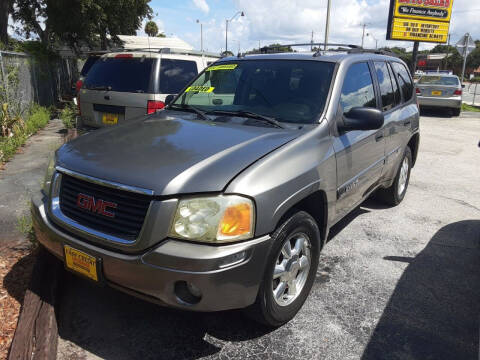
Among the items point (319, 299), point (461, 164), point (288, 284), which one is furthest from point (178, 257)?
point (461, 164)

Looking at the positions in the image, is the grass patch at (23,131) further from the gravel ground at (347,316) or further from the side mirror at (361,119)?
the side mirror at (361,119)

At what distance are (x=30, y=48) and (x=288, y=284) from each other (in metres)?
14.3

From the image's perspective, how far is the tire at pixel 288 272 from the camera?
2.43m

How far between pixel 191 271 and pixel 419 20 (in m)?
20.1

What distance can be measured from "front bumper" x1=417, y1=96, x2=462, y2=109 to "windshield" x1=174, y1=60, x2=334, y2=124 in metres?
13.8

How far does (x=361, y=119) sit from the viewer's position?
3160 millimetres

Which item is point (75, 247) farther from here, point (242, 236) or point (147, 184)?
point (242, 236)

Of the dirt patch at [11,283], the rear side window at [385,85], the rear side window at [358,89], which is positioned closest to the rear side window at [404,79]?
the rear side window at [385,85]

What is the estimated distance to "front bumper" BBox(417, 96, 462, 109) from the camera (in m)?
15.2

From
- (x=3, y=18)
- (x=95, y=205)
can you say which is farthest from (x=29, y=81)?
(x=95, y=205)

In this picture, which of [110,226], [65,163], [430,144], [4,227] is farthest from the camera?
[430,144]

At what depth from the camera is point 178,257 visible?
2129 mm

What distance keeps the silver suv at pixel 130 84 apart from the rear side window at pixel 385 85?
2.89m

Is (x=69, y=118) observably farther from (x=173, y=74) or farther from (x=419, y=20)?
(x=419, y=20)
